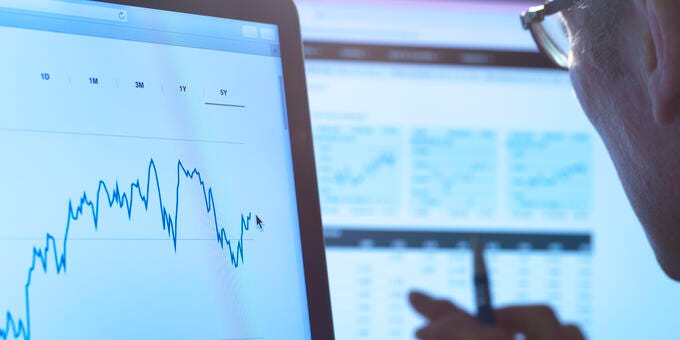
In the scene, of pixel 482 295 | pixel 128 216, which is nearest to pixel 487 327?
pixel 482 295

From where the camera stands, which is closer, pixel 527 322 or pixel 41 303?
pixel 41 303

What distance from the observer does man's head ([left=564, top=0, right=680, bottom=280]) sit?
18.5 inches

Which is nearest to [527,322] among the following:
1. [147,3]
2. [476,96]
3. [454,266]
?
[454,266]

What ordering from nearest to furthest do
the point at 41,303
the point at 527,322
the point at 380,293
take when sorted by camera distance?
the point at 41,303, the point at 527,322, the point at 380,293

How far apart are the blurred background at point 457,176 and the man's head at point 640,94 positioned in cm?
29

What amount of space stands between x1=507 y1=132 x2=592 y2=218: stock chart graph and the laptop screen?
48cm

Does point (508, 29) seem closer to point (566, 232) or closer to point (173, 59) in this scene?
point (566, 232)

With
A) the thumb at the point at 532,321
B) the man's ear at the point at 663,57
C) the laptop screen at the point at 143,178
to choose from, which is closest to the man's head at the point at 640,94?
the man's ear at the point at 663,57

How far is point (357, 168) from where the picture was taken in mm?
888

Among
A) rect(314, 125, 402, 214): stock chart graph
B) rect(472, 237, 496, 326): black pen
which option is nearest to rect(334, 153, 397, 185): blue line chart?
rect(314, 125, 402, 214): stock chart graph

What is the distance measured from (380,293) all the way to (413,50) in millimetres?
292

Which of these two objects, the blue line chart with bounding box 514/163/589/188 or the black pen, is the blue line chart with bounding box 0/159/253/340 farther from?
the blue line chart with bounding box 514/163/589/188

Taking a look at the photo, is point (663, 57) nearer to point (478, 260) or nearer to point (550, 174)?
point (478, 260)

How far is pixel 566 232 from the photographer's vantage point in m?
0.93
